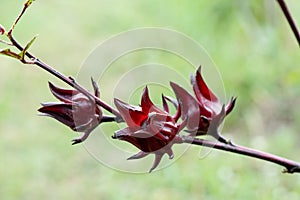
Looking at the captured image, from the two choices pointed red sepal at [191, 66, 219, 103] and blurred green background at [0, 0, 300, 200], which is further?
blurred green background at [0, 0, 300, 200]

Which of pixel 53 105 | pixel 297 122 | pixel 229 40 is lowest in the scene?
pixel 297 122

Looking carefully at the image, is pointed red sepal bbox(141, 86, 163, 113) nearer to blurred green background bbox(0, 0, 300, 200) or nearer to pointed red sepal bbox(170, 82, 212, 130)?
pointed red sepal bbox(170, 82, 212, 130)

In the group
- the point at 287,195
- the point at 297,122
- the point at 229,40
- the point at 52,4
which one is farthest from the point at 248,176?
the point at 52,4

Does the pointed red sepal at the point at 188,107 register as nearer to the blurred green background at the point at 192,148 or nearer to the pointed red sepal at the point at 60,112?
the pointed red sepal at the point at 60,112

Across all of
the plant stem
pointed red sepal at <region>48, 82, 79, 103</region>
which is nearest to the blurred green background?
the plant stem

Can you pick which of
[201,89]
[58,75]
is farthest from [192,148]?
[58,75]

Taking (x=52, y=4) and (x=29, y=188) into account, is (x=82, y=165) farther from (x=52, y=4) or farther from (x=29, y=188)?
(x=52, y=4)
